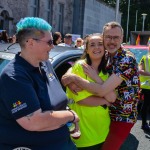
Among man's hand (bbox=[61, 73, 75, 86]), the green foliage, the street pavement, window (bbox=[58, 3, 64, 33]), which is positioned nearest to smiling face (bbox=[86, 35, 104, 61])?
man's hand (bbox=[61, 73, 75, 86])

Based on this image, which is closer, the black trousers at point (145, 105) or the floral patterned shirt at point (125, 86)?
the floral patterned shirt at point (125, 86)

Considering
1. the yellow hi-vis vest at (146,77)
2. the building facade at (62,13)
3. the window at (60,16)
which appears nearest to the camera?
the yellow hi-vis vest at (146,77)

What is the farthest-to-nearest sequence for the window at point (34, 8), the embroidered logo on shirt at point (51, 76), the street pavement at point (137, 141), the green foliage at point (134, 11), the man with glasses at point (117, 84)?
the green foliage at point (134, 11) < the window at point (34, 8) < the street pavement at point (137, 141) < the man with glasses at point (117, 84) < the embroidered logo on shirt at point (51, 76)

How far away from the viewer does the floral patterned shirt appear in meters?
2.89

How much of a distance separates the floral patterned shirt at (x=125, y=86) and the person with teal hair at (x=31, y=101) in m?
0.74

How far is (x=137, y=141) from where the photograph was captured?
582 centimetres

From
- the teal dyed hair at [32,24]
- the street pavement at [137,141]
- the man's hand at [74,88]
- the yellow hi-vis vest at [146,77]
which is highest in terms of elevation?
the teal dyed hair at [32,24]

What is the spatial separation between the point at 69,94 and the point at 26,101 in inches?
40.8

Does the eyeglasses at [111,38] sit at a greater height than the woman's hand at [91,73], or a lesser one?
greater

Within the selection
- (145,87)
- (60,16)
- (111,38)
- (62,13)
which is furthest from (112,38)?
(62,13)

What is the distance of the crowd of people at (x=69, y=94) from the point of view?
206 centimetres

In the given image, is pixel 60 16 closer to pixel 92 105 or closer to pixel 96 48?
pixel 96 48

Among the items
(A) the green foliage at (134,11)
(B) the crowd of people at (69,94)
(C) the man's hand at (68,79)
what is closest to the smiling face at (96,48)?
(B) the crowd of people at (69,94)

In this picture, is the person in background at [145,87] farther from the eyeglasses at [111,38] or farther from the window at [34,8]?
the window at [34,8]
